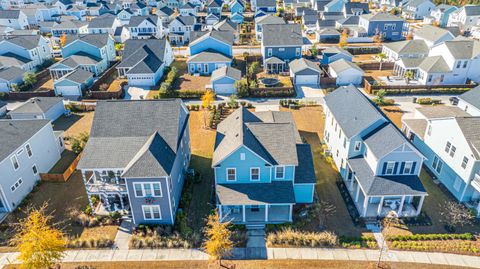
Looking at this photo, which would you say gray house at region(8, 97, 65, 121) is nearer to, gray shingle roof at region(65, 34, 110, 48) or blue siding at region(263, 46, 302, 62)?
gray shingle roof at region(65, 34, 110, 48)

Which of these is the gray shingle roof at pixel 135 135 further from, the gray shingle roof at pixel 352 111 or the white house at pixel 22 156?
the gray shingle roof at pixel 352 111

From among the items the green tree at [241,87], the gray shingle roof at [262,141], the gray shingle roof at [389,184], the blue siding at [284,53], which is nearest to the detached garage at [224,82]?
the green tree at [241,87]

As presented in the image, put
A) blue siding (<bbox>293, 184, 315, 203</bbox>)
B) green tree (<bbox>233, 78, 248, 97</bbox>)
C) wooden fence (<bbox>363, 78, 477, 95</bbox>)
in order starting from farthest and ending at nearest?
wooden fence (<bbox>363, 78, 477, 95</bbox>) → green tree (<bbox>233, 78, 248, 97</bbox>) → blue siding (<bbox>293, 184, 315, 203</bbox>)

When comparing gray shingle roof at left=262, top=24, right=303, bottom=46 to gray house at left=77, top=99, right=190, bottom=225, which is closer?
gray house at left=77, top=99, right=190, bottom=225

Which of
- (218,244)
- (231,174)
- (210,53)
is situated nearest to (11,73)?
(210,53)

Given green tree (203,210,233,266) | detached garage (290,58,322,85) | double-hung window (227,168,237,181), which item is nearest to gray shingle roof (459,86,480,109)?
detached garage (290,58,322,85)

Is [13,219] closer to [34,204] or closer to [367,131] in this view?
[34,204]
